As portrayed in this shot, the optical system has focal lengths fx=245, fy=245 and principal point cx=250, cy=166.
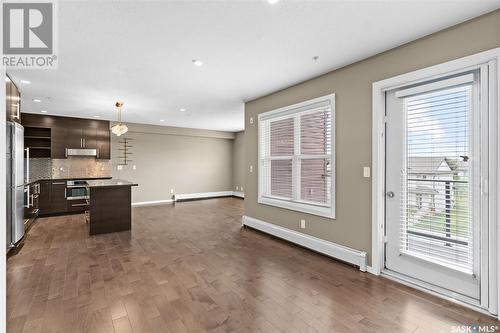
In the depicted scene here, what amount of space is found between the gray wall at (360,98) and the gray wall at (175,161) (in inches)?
228

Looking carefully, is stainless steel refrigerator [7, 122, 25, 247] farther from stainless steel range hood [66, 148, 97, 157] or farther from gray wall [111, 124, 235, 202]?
gray wall [111, 124, 235, 202]

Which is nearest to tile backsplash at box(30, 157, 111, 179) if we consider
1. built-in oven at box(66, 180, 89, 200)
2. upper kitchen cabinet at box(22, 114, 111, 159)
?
upper kitchen cabinet at box(22, 114, 111, 159)

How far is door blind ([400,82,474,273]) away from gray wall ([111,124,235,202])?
742 cm

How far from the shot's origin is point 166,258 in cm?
Answer: 344

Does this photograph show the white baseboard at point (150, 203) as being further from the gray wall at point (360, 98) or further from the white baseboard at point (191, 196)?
the gray wall at point (360, 98)

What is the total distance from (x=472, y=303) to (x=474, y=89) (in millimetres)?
1974

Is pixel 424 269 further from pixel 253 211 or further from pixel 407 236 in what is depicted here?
pixel 253 211

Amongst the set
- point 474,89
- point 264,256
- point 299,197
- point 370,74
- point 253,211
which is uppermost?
point 370,74

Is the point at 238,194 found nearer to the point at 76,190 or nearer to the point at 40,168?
the point at 76,190

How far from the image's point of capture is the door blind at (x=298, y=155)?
3.72 m

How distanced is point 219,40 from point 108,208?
3.90 metres

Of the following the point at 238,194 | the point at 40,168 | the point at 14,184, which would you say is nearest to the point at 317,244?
the point at 14,184

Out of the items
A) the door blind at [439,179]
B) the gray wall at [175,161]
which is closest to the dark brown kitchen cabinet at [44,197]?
the gray wall at [175,161]

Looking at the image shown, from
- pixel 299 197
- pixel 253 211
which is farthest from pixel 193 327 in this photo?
pixel 253 211
